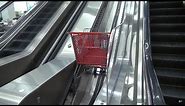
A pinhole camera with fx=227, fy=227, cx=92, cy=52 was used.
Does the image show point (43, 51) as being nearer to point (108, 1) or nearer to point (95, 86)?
point (95, 86)

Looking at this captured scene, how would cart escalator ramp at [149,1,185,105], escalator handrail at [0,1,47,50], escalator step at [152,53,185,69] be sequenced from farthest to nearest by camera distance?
escalator handrail at [0,1,47,50] → escalator step at [152,53,185,69] → cart escalator ramp at [149,1,185,105]

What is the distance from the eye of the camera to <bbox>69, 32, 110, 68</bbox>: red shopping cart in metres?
3.53

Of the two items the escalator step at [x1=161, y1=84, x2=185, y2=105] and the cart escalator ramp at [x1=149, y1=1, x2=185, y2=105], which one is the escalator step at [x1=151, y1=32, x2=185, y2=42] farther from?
the escalator step at [x1=161, y1=84, x2=185, y2=105]

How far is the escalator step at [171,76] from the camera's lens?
3.14 m

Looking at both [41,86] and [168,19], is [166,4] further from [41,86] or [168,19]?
[41,86]

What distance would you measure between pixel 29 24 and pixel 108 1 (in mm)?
2439

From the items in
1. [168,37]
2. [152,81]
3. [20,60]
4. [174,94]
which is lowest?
[174,94]

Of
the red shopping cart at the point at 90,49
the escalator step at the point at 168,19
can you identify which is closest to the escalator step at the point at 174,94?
the red shopping cart at the point at 90,49

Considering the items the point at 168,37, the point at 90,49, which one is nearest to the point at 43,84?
the point at 90,49

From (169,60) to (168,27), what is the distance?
0.97 m

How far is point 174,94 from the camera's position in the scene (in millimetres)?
2959

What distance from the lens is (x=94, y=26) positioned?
505cm

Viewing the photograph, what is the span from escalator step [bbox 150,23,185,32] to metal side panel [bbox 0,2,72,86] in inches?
84.9

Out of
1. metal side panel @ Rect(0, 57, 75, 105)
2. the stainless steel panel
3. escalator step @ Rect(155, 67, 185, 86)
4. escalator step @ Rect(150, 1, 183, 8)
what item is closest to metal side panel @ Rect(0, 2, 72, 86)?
metal side panel @ Rect(0, 57, 75, 105)
